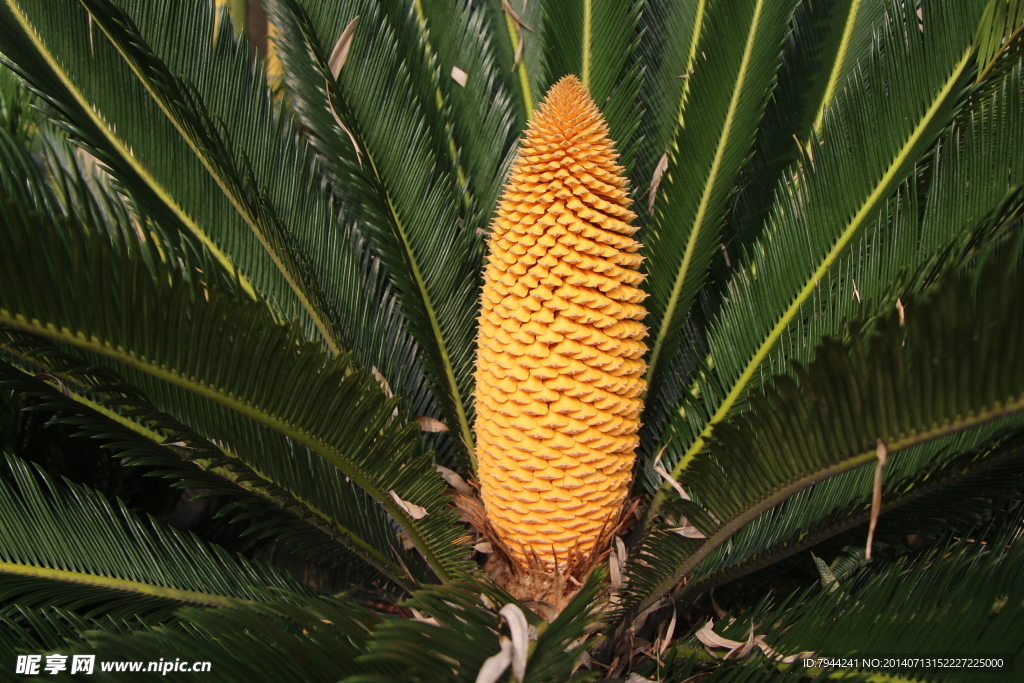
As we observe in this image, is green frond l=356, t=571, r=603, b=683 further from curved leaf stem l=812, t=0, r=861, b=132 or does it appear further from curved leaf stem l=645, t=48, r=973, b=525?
curved leaf stem l=812, t=0, r=861, b=132

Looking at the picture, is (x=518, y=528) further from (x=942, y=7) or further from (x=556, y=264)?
(x=942, y=7)

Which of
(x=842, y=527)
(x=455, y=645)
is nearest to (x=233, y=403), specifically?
(x=455, y=645)

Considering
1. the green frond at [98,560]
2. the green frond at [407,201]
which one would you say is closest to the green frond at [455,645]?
the green frond at [98,560]

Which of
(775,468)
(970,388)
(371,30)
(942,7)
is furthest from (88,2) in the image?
(942,7)

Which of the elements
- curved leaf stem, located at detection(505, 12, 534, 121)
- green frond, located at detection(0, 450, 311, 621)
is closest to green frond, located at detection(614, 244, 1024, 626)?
green frond, located at detection(0, 450, 311, 621)

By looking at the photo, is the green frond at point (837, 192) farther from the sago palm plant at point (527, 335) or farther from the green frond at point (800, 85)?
the green frond at point (800, 85)

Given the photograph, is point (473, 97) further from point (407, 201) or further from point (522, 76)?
point (407, 201)

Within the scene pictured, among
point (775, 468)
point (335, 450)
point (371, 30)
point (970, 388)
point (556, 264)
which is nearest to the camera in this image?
point (970, 388)
